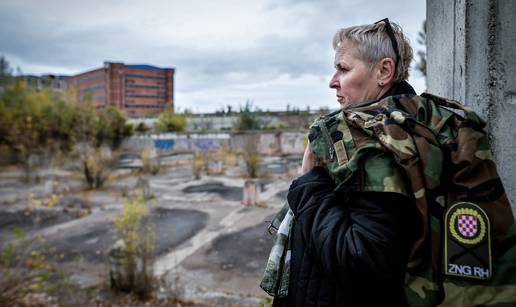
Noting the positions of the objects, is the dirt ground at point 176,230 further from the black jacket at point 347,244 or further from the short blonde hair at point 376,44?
the short blonde hair at point 376,44

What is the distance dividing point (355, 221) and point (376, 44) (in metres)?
0.59

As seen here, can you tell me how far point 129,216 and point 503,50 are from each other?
15.3 ft

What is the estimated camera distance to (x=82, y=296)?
4.41 m

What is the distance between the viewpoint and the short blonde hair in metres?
1.14

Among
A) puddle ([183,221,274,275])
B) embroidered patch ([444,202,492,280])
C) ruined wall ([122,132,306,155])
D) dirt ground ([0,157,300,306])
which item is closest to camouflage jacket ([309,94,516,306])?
embroidered patch ([444,202,492,280])

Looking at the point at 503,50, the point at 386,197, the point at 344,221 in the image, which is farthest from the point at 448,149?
the point at 503,50

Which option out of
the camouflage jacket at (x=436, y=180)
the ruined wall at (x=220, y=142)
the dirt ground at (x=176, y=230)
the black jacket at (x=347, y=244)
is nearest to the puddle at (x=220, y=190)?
the dirt ground at (x=176, y=230)

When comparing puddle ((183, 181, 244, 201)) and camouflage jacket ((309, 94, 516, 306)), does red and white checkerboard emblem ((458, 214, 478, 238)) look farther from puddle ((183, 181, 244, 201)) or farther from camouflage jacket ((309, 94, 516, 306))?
puddle ((183, 181, 244, 201))

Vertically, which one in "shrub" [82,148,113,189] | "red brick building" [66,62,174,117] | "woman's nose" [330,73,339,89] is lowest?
"shrub" [82,148,113,189]

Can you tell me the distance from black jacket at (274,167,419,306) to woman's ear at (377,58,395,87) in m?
0.36

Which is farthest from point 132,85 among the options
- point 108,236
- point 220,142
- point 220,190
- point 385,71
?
point 385,71

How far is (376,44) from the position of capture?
3.74ft

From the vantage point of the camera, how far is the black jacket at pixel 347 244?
87 centimetres

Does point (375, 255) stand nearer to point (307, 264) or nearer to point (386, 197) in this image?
point (386, 197)
